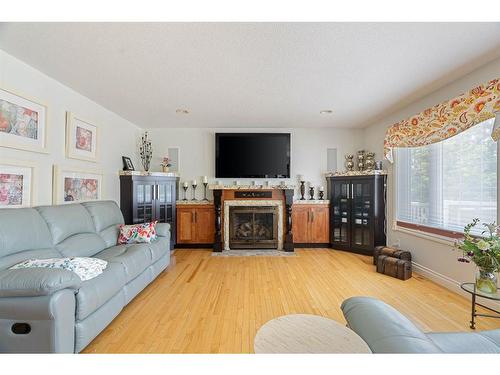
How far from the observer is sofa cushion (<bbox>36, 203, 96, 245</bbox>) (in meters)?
2.13

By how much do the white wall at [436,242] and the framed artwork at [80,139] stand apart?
182 inches

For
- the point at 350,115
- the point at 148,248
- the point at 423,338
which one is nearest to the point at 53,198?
the point at 148,248

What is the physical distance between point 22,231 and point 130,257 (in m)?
0.86

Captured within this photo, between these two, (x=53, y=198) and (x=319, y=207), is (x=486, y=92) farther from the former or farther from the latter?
(x=53, y=198)

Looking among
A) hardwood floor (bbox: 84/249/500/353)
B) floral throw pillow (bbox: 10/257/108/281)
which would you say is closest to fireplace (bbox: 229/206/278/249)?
hardwood floor (bbox: 84/249/500/353)

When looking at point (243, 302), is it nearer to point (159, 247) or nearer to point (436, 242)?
point (159, 247)

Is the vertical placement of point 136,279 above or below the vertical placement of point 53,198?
below

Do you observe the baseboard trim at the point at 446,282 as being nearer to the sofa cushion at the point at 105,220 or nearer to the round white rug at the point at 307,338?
the round white rug at the point at 307,338

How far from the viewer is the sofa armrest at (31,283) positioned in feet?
4.32

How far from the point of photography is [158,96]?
9.78 feet

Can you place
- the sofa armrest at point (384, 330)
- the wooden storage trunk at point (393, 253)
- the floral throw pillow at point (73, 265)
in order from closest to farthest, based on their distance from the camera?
1. the sofa armrest at point (384, 330)
2. the floral throw pillow at point (73, 265)
3. the wooden storage trunk at point (393, 253)

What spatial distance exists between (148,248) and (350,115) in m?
3.72

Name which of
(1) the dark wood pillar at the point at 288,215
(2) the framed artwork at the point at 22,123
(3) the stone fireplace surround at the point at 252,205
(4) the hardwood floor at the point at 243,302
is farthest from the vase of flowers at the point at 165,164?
(1) the dark wood pillar at the point at 288,215
